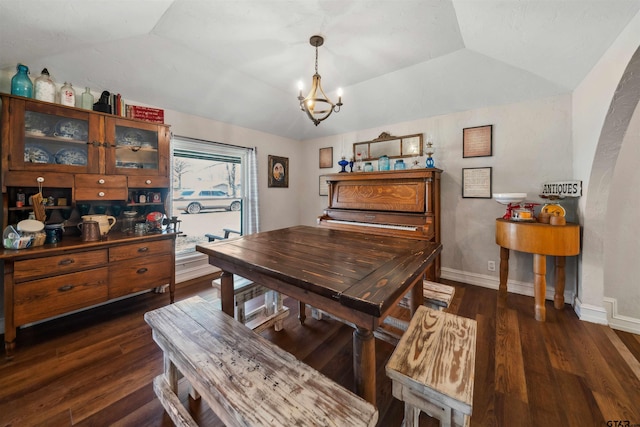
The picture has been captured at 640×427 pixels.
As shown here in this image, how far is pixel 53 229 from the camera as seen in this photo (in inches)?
80.0

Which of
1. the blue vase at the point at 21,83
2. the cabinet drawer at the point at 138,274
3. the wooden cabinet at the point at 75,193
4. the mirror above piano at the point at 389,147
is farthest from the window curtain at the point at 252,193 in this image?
the blue vase at the point at 21,83

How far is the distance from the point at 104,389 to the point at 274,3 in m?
2.83

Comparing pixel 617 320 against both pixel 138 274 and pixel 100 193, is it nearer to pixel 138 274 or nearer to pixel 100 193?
pixel 138 274

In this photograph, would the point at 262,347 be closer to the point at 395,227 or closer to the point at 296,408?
the point at 296,408

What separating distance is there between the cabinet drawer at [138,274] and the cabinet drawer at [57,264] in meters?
0.14

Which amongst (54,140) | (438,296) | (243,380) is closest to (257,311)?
(243,380)

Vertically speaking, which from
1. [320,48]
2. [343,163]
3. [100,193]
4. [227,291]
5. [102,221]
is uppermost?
[320,48]

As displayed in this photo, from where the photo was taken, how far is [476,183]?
2990mm

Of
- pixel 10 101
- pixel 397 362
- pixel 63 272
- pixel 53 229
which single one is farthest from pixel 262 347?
pixel 10 101

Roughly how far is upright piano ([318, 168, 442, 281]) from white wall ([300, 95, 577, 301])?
0.92 feet

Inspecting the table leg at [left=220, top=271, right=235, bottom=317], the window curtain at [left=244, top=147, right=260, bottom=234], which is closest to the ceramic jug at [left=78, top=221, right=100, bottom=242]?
the table leg at [left=220, top=271, right=235, bottom=317]

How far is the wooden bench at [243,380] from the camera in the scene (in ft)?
2.63

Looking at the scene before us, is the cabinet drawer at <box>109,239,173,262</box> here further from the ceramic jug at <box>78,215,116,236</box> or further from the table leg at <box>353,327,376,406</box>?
the table leg at <box>353,327,376,406</box>

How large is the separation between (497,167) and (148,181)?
12.9ft
